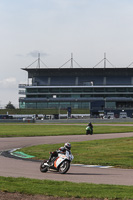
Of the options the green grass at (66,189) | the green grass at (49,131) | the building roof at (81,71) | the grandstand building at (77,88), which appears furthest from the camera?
the building roof at (81,71)

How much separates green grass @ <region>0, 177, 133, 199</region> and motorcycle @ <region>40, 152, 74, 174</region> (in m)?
3.06

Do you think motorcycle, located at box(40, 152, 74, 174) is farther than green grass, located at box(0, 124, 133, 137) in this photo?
No

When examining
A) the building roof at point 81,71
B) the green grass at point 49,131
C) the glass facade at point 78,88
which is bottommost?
the green grass at point 49,131

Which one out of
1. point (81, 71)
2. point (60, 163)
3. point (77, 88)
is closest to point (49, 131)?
point (60, 163)

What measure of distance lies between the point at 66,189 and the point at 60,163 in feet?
15.0

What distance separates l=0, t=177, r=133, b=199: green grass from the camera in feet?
35.4

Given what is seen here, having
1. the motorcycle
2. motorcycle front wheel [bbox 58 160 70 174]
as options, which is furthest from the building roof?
motorcycle front wheel [bbox 58 160 70 174]

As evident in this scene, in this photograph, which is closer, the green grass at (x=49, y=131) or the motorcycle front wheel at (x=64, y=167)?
the motorcycle front wheel at (x=64, y=167)

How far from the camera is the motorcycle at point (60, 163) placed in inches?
635

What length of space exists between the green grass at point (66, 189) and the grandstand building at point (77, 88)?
146m

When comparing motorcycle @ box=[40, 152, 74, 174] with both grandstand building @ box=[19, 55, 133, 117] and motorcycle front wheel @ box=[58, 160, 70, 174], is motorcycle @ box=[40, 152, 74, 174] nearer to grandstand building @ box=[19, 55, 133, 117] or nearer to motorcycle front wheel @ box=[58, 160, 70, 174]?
motorcycle front wheel @ box=[58, 160, 70, 174]

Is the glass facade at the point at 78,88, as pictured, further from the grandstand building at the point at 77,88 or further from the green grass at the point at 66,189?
the green grass at the point at 66,189

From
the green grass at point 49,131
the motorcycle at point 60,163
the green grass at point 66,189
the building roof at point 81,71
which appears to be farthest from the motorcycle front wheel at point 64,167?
the building roof at point 81,71

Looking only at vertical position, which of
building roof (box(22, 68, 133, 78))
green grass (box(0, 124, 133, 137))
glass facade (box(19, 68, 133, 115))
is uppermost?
building roof (box(22, 68, 133, 78))
